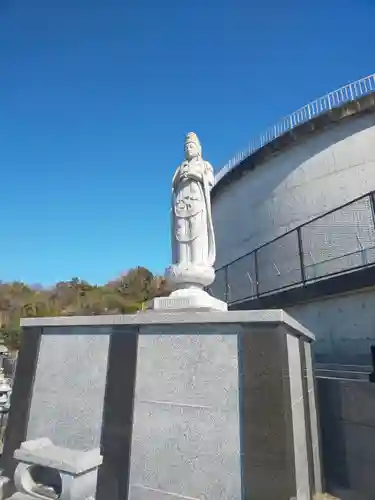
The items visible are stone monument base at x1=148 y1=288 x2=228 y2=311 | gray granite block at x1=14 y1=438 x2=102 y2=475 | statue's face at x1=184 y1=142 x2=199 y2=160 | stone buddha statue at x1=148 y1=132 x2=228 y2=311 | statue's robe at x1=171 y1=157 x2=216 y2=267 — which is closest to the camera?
gray granite block at x1=14 y1=438 x2=102 y2=475

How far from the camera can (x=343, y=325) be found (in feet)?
28.0

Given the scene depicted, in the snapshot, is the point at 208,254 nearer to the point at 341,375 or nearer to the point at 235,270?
the point at 341,375

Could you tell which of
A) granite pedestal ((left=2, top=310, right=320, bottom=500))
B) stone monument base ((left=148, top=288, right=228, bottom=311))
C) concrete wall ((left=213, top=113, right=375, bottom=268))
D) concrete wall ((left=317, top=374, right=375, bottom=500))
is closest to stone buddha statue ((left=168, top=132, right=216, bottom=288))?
stone monument base ((left=148, top=288, right=228, bottom=311))

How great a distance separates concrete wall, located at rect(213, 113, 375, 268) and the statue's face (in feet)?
20.5

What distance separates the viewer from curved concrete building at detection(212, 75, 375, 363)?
907 centimetres

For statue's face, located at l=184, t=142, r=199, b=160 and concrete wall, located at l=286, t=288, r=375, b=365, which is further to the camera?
concrete wall, located at l=286, t=288, r=375, b=365

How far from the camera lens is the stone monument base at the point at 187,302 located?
5.06m

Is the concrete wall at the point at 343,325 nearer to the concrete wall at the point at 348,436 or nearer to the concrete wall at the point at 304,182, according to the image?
the concrete wall at the point at 304,182

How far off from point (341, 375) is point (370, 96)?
8.92 m

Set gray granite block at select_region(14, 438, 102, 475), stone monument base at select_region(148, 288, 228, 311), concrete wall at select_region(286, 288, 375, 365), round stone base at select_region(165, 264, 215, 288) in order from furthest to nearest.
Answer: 1. concrete wall at select_region(286, 288, 375, 365)
2. round stone base at select_region(165, 264, 215, 288)
3. stone monument base at select_region(148, 288, 228, 311)
4. gray granite block at select_region(14, 438, 102, 475)

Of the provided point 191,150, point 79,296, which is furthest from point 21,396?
point 79,296

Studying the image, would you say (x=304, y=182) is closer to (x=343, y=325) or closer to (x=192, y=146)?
(x=343, y=325)

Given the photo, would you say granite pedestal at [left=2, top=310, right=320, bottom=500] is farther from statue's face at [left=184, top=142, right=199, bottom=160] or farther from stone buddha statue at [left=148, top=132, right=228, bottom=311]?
statue's face at [left=184, top=142, right=199, bottom=160]

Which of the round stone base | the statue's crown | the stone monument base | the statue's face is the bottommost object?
the stone monument base
